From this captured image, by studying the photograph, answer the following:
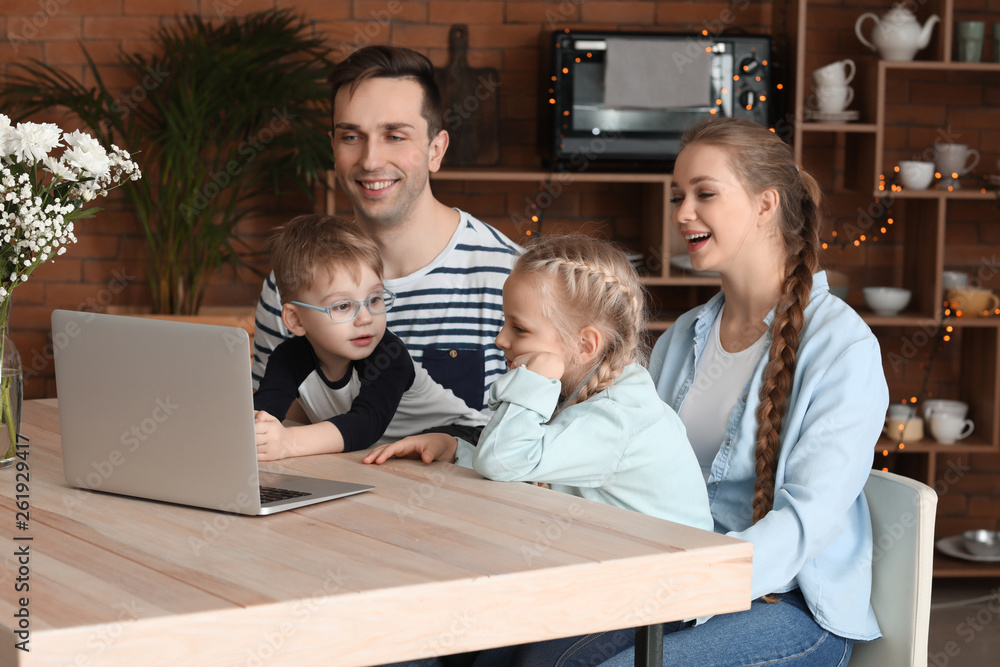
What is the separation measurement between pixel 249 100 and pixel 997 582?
9.72ft

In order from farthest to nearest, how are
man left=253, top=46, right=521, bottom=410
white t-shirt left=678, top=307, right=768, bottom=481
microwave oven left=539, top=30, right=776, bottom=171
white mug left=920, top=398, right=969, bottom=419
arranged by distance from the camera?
white mug left=920, top=398, right=969, bottom=419 → microwave oven left=539, top=30, right=776, bottom=171 → man left=253, top=46, right=521, bottom=410 → white t-shirt left=678, top=307, right=768, bottom=481

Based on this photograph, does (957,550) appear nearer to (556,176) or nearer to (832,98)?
(832,98)

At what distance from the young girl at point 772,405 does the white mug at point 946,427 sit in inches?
72.9

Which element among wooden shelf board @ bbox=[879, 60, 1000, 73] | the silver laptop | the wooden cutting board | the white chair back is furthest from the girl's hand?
wooden shelf board @ bbox=[879, 60, 1000, 73]

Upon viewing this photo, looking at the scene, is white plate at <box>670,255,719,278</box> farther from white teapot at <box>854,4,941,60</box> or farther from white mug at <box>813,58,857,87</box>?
white teapot at <box>854,4,941,60</box>

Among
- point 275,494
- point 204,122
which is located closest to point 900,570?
point 275,494

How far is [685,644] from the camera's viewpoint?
1259 mm

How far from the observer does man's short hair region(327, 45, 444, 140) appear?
2.07 m

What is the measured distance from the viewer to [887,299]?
3.31 m

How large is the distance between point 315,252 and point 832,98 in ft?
7.32

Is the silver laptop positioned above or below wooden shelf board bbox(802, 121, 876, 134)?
below

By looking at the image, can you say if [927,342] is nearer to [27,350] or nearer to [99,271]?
[99,271]

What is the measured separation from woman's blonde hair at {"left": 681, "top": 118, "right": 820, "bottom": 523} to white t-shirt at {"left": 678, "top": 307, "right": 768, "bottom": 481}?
0.27ft

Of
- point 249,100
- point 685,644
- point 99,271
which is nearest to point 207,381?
point 685,644
